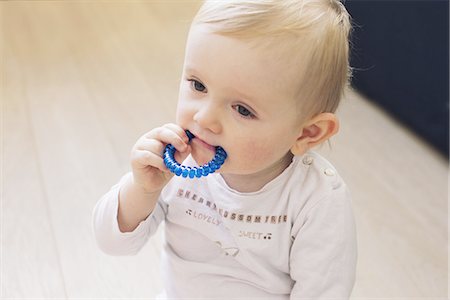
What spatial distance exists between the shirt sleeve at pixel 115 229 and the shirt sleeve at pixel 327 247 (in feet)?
0.66

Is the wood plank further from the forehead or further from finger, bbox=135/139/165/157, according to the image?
the forehead

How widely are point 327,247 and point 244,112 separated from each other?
0.21 m

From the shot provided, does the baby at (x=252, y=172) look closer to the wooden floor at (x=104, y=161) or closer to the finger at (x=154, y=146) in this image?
the finger at (x=154, y=146)

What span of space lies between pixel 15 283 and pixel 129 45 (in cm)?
104

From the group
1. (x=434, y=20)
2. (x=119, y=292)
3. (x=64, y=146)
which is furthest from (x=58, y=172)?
(x=434, y=20)

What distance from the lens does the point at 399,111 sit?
1534mm

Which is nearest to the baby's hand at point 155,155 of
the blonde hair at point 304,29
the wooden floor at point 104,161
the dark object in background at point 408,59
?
the blonde hair at point 304,29

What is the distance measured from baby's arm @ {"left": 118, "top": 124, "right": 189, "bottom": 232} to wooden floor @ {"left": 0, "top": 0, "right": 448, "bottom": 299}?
34 cm

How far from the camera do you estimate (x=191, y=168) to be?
63cm

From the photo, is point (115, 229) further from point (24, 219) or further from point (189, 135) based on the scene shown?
point (24, 219)

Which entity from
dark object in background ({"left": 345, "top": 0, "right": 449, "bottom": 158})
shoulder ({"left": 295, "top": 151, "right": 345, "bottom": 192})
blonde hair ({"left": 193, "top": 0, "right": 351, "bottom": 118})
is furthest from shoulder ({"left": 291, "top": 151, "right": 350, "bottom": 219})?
dark object in background ({"left": 345, "top": 0, "right": 449, "bottom": 158})

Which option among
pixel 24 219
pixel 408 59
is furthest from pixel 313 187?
pixel 408 59

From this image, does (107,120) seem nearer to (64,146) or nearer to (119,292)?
(64,146)

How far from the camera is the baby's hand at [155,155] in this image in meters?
0.65
